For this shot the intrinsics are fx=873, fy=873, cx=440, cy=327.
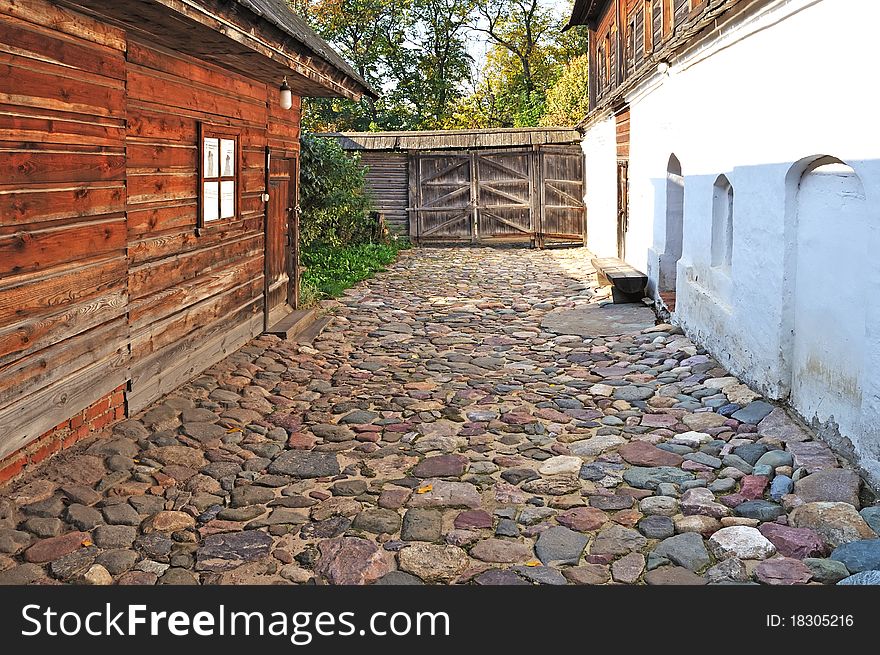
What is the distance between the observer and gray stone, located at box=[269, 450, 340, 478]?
5695 mm

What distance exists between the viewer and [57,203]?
212 inches

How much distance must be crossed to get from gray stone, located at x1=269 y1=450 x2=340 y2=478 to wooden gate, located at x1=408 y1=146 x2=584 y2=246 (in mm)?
17194

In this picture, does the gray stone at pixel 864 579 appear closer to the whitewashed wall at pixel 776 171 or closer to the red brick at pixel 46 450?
the whitewashed wall at pixel 776 171

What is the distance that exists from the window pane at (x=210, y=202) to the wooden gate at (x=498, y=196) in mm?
14874

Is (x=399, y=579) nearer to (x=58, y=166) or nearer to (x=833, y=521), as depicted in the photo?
(x=833, y=521)

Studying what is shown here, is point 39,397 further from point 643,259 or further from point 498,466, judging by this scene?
point 643,259

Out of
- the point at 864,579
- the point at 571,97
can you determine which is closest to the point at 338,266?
the point at 864,579

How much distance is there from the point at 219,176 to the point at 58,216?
118 inches

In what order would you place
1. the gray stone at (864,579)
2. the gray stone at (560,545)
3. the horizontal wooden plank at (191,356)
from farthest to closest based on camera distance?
1. the horizontal wooden plank at (191,356)
2. the gray stone at (560,545)
3. the gray stone at (864,579)

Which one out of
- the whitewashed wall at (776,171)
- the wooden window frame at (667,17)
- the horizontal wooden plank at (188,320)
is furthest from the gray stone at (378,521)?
the wooden window frame at (667,17)

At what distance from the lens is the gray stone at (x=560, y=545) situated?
14.3 feet

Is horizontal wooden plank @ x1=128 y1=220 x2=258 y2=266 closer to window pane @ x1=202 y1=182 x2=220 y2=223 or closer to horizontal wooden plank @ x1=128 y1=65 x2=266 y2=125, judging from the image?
window pane @ x1=202 y1=182 x2=220 y2=223

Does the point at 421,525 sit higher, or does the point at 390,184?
the point at 390,184

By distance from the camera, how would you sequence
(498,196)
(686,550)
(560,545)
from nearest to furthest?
(686,550) → (560,545) → (498,196)
